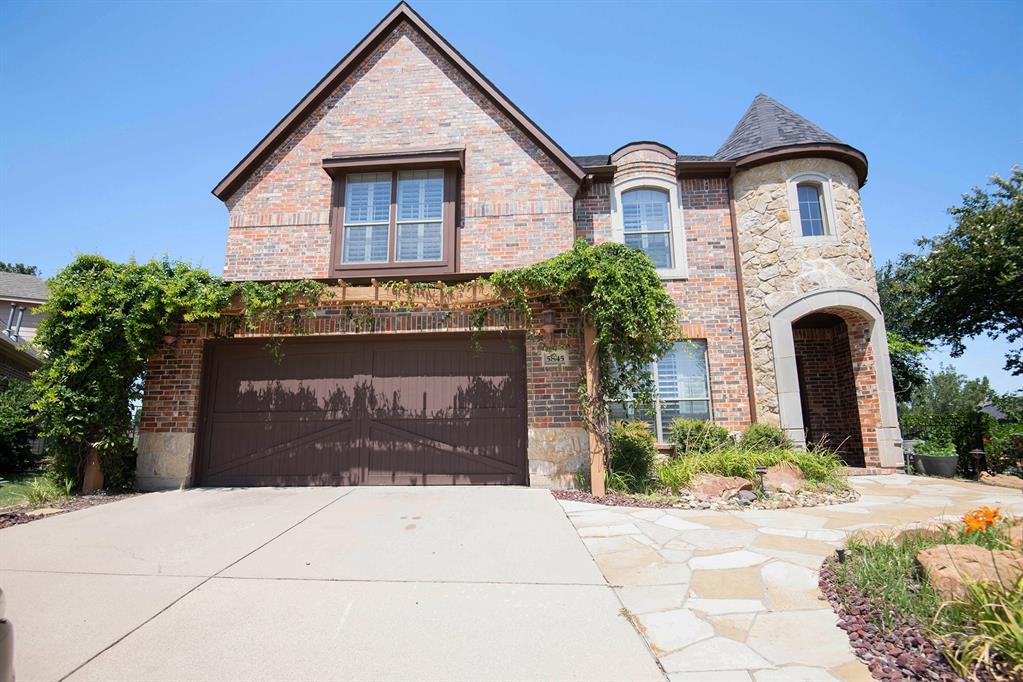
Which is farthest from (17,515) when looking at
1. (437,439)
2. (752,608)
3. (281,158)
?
(752,608)

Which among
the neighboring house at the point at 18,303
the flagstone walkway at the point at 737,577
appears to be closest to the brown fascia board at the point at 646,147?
the flagstone walkway at the point at 737,577

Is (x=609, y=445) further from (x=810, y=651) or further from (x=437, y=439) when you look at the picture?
(x=810, y=651)

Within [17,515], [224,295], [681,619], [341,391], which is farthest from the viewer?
[341,391]

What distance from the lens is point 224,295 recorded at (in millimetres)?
Answer: 7375

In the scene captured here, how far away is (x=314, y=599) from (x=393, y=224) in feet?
22.0

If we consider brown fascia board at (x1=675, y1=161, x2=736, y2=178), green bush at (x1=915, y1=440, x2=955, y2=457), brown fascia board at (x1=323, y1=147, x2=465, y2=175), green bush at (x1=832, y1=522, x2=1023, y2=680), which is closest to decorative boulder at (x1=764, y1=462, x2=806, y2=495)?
green bush at (x1=832, y1=522, x2=1023, y2=680)

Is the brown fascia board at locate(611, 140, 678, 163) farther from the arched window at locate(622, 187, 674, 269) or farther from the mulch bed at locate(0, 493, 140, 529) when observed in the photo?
the mulch bed at locate(0, 493, 140, 529)

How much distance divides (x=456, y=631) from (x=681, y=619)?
1369 mm

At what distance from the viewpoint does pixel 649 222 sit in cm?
997

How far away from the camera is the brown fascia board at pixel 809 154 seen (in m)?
9.52

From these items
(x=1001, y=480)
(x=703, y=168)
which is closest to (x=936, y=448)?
(x=1001, y=480)

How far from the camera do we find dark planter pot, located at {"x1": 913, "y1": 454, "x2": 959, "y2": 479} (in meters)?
9.35

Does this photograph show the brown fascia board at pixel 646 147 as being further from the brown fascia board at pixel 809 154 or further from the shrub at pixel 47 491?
the shrub at pixel 47 491

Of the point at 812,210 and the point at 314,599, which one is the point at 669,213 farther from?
the point at 314,599
